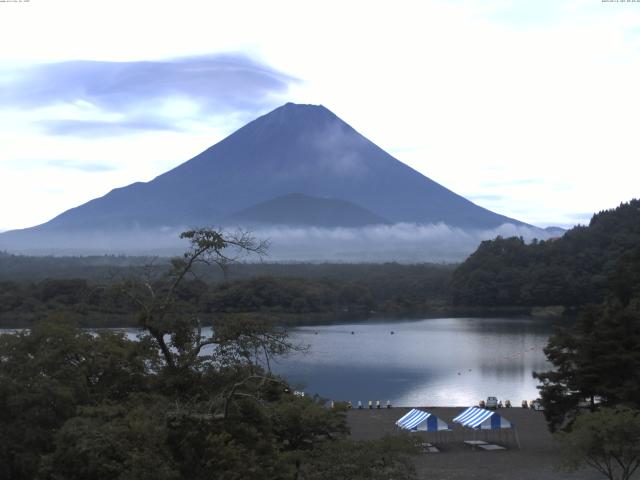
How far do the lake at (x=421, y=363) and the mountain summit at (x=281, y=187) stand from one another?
9279 centimetres

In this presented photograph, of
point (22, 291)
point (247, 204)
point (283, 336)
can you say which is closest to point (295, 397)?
point (283, 336)

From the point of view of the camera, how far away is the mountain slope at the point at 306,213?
5157 inches

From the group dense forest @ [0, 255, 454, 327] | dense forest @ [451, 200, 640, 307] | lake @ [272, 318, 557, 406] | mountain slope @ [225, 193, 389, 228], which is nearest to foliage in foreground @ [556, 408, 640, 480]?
lake @ [272, 318, 557, 406]

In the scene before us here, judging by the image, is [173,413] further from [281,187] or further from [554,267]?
[281,187]

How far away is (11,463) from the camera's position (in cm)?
784

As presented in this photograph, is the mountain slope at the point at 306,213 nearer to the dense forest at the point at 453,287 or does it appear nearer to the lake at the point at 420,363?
the dense forest at the point at 453,287

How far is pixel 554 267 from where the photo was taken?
56.2m

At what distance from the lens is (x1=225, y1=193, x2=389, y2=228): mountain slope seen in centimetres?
13100

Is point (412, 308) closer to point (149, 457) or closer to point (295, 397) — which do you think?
point (295, 397)

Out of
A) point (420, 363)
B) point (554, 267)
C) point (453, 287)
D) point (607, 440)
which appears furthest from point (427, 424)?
point (453, 287)

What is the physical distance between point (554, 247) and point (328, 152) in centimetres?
8804

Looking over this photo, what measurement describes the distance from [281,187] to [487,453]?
13013 cm

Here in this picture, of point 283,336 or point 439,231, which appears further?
point 439,231

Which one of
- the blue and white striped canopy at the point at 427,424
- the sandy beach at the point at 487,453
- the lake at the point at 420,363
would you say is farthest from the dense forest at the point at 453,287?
the blue and white striped canopy at the point at 427,424
